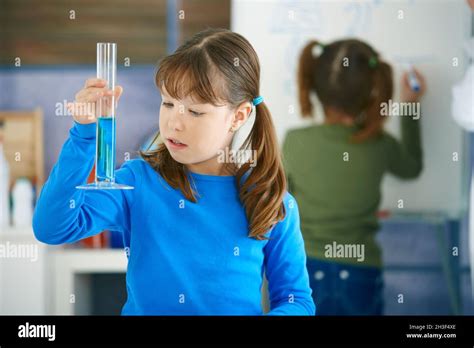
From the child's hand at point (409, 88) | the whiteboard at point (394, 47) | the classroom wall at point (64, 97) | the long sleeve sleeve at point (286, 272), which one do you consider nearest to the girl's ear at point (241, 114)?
the long sleeve sleeve at point (286, 272)

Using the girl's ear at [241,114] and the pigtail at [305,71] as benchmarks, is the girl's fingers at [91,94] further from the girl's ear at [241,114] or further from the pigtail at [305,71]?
the pigtail at [305,71]

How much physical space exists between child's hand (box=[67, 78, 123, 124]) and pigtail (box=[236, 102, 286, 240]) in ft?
0.70

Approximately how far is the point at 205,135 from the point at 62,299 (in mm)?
1608

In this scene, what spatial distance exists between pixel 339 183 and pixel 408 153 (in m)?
0.24

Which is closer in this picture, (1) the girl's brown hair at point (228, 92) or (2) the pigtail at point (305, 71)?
(1) the girl's brown hair at point (228, 92)

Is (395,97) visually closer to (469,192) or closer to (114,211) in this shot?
(469,192)

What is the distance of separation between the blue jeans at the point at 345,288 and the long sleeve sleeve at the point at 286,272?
3.16 ft

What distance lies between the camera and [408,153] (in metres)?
2.09

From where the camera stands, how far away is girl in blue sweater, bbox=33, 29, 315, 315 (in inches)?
35.5

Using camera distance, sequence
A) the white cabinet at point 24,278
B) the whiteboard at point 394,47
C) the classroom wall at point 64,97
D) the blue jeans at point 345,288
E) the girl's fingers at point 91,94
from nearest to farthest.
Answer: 1. the girl's fingers at point 91,94
2. the blue jeans at point 345,288
3. the whiteboard at point 394,47
4. the white cabinet at point 24,278
5. the classroom wall at point 64,97

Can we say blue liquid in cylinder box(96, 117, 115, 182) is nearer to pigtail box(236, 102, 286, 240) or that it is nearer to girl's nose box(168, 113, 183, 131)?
girl's nose box(168, 113, 183, 131)

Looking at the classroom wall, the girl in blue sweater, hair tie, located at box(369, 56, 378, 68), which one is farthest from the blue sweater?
the classroom wall

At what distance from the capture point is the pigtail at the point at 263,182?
0.92m

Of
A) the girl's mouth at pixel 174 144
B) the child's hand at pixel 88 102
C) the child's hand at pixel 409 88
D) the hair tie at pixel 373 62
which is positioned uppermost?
the hair tie at pixel 373 62
